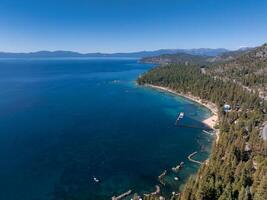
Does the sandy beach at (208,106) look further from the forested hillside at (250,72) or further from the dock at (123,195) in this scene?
the dock at (123,195)

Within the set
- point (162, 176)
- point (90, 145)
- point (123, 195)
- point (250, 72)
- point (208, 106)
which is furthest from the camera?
point (250, 72)

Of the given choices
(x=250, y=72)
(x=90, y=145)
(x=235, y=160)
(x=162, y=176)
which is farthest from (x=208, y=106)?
(x=162, y=176)

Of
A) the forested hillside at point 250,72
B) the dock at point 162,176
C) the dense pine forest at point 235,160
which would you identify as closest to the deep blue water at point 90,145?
the dock at point 162,176

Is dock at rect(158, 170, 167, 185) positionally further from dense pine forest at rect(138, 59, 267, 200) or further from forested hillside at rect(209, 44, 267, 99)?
forested hillside at rect(209, 44, 267, 99)

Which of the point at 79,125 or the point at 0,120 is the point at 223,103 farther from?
the point at 0,120

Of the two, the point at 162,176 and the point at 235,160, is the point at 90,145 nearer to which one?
the point at 162,176

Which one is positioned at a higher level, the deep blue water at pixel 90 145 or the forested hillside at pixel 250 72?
the forested hillside at pixel 250 72

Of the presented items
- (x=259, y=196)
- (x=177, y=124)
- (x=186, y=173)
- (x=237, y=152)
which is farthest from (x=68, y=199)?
(x=177, y=124)

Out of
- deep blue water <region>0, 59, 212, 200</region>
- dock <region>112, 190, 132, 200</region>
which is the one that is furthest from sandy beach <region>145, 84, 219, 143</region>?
dock <region>112, 190, 132, 200</region>
